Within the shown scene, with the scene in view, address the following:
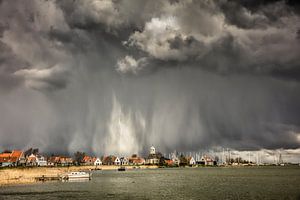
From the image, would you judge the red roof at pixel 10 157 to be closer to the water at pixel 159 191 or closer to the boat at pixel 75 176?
the boat at pixel 75 176

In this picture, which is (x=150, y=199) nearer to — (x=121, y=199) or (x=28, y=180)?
(x=121, y=199)

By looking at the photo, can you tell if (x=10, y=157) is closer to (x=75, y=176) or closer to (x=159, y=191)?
(x=75, y=176)

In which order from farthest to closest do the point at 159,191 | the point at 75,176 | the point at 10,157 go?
the point at 10,157 < the point at 75,176 < the point at 159,191

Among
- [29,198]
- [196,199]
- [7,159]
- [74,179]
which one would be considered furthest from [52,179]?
[7,159]

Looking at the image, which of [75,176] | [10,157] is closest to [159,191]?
[75,176]

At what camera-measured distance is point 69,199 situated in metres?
63.0

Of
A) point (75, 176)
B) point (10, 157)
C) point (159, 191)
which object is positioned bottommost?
point (75, 176)

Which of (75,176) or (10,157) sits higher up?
(10,157)

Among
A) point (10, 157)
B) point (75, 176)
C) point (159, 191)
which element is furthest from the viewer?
point (10, 157)

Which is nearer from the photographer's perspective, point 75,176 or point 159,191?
point 159,191

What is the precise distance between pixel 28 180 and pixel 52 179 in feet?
37.5

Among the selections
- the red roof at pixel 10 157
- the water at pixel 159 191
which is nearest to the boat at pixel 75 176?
the water at pixel 159 191

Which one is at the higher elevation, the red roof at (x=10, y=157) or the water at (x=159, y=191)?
the red roof at (x=10, y=157)

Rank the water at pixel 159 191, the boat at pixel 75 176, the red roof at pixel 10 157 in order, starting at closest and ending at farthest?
the water at pixel 159 191 → the boat at pixel 75 176 → the red roof at pixel 10 157
